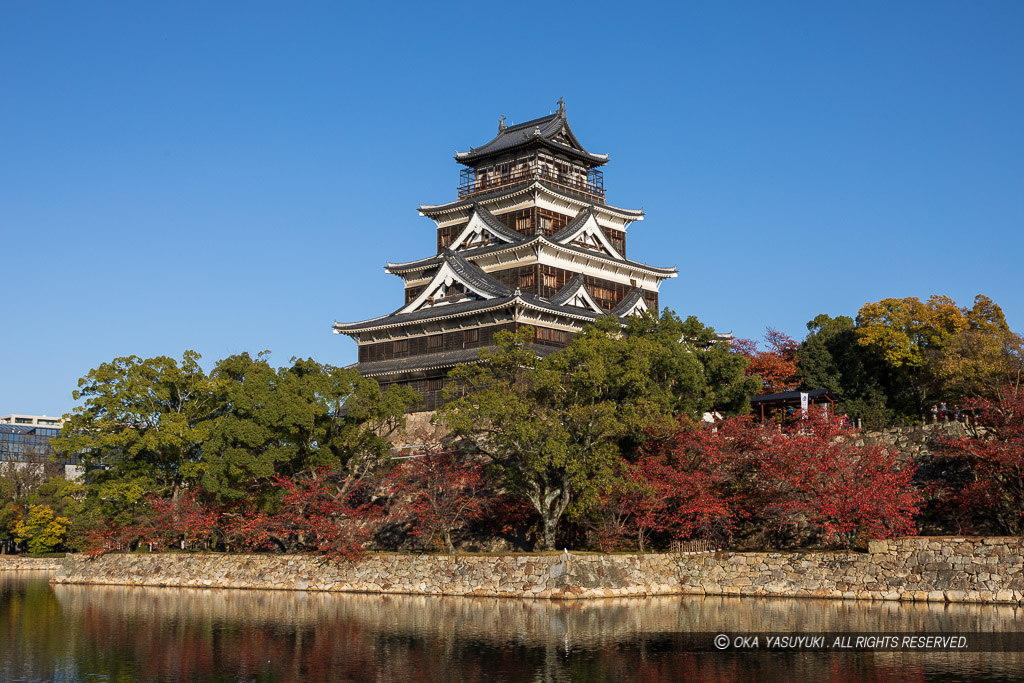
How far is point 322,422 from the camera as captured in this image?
3584 centimetres

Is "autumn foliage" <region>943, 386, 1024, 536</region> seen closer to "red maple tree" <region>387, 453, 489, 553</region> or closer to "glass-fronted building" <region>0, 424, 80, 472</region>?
"red maple tree" <region>387, 453, 489, 553</region>

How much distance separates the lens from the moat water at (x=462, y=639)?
56.3 feet

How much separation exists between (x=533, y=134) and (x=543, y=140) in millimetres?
681

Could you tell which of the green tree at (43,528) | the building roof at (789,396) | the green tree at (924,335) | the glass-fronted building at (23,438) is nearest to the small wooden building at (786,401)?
the building roof at (789,396)

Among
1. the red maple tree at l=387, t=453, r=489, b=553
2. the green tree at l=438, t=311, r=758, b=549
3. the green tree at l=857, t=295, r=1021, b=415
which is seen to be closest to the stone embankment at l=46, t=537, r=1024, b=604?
the red maple tree at l=387, t=453, r=489, b=553

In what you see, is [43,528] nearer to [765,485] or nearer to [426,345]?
[426,345]

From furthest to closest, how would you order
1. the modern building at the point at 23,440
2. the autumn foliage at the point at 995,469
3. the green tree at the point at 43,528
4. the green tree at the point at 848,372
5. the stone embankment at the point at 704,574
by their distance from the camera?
the modern building at the point at 23,440 < the green tree at the point at 43,528 < the green tree at the point at 848,372 < the autumn foliage at the point at 995,469 < the stone embankment at the point at 704,574

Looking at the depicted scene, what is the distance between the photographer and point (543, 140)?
52.2m

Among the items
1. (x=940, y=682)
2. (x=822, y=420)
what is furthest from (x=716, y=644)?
(x=822, y=420)

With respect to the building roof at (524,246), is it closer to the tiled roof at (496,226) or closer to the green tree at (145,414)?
the tiled roof at (496,226)

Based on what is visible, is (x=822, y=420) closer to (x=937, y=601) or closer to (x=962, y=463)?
(x=962, y=463)

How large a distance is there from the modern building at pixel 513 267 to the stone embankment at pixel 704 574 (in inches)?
542

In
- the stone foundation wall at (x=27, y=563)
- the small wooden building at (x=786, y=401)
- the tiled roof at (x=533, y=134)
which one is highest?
the tiled roof at (x=533, y=134)

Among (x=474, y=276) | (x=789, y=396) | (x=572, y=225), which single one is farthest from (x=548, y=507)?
(x=572, y=225)
